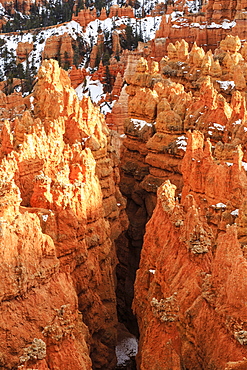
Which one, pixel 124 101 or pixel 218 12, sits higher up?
pixel 218 12

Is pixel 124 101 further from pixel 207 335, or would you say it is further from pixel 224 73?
pixel 207 335

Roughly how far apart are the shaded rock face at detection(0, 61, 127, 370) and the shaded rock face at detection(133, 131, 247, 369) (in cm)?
150

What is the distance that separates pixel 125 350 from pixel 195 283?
769 centimetres

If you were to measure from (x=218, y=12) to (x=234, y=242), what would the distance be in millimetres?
48410

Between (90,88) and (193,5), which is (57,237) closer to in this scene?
(90,88)

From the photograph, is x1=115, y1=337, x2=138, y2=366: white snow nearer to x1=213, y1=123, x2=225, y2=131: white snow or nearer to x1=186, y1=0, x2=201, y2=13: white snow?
x1=213, y1=123, x2=225, y2=131: white snow

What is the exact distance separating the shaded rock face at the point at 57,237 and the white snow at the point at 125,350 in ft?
3.66

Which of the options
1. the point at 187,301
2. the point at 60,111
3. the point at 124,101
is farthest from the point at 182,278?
the point at 124,101

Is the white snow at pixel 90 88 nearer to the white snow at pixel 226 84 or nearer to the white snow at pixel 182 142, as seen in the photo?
the white snow at pixel 226 84

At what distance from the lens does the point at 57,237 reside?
1234 centimetres

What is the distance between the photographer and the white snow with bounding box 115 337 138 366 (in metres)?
15.9

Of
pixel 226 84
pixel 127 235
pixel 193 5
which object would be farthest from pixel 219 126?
pixel 193 5

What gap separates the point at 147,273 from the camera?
41.7ft

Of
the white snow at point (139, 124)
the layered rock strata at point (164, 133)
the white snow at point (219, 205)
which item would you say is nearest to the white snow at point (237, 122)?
the layered rock strata at point (164, 133)
